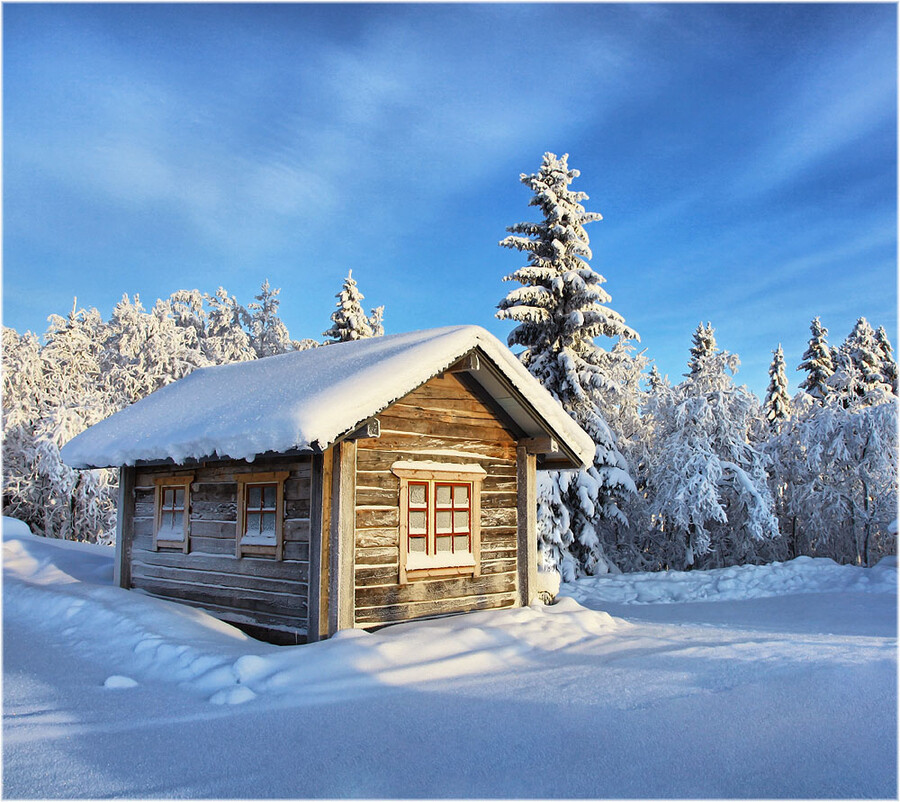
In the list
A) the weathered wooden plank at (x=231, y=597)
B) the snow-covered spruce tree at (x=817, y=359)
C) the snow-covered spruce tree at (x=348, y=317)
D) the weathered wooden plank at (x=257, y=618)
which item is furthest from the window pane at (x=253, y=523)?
the snow-covered spruce tree at (x=817, y=359)

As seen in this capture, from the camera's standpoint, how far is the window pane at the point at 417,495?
10.1 meters

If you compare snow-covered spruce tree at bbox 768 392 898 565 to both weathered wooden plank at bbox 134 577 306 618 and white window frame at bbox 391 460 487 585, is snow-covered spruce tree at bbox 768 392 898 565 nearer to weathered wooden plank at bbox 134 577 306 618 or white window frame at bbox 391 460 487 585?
white window frame at bbox 391 460 487 585

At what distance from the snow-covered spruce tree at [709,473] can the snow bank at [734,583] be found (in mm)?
1476

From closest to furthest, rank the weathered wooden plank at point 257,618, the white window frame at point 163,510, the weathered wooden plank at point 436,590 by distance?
the weathered wooden plank at point 257,618 < the weathered wooden plank at point 436,590 < the white window frame at point 163,510

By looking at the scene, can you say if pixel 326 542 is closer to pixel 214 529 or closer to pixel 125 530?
pixel 214 529

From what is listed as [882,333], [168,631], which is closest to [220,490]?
[168,631]

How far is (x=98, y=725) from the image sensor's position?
581 centimetres

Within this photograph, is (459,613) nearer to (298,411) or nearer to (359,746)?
(298,411)

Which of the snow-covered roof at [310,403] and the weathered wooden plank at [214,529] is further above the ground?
the snow-covered roof at [310,403]

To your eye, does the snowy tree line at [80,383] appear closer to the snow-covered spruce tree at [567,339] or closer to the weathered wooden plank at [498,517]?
the snow-covered spruce tree at [567,339]

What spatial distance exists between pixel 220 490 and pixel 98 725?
5.16 metres

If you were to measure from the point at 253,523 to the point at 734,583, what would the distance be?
1478 centimetres

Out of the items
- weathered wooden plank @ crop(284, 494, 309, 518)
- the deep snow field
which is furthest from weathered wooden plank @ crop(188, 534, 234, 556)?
weathered wooden plank @ crop(284, 494, 309, 518)

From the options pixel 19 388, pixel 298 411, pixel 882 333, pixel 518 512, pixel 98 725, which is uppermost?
pixel 882 333
